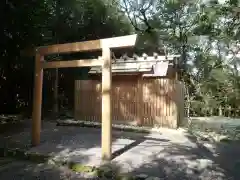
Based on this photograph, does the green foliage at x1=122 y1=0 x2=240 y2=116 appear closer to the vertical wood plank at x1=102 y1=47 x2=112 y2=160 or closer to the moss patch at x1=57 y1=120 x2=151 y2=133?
the moss patch at x1=57 y1=120 x2=151 y2=133

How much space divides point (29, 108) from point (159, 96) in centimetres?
670

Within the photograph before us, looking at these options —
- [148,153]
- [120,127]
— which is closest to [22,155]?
[148,153]

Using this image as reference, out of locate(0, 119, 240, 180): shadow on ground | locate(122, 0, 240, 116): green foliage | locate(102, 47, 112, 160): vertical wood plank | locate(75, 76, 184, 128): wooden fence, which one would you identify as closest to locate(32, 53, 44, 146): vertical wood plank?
locate(0, 119, 240, 180): shadow on ground

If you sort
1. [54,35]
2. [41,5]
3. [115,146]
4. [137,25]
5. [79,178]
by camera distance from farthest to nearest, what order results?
[137,25], [54,35], [41,5], [115,146], [79,178]

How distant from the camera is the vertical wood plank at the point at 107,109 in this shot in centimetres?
581

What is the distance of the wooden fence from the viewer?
10281 mm

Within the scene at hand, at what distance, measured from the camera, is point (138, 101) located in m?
10.9

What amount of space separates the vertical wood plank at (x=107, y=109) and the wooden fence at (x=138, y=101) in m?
4.83

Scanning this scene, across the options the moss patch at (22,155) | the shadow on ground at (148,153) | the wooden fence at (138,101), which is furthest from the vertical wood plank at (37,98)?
the wooden fence at (138,101)

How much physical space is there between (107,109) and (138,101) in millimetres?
5143

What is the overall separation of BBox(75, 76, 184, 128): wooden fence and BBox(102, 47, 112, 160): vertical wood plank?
483 cm

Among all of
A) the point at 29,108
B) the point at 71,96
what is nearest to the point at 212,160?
the point at 29,108

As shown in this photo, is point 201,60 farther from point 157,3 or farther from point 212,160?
point 212,160

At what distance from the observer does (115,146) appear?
6.97m
